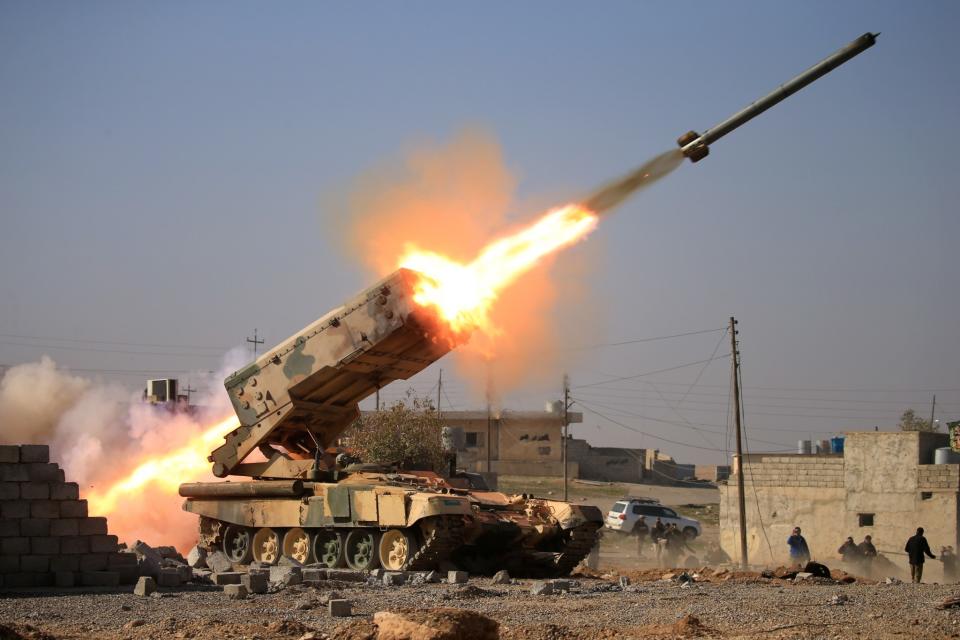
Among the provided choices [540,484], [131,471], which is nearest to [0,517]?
[131,471]

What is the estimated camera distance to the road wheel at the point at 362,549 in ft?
71.7

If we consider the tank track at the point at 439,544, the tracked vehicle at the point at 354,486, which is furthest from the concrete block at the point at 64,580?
the tank track at the point at 439,544

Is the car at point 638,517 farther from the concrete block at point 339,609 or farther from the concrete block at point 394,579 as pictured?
the concrete block at point 339,609

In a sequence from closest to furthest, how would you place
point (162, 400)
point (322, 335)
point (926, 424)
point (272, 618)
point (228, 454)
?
point (272, 618) → point (322, 335) → point (228, 454) → point (162, 400) → point (926, 424)

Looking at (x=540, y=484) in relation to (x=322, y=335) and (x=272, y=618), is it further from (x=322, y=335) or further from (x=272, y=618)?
(x=272, y=618)

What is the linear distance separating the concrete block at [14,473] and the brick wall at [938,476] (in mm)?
21283

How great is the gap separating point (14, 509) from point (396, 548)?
6.18 meters

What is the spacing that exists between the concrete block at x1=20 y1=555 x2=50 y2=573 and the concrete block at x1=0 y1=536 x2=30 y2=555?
3.9 inches

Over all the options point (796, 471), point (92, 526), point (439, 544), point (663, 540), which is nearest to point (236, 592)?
point (92, 526)

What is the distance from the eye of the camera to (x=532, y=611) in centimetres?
1490

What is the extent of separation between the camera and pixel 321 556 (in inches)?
904

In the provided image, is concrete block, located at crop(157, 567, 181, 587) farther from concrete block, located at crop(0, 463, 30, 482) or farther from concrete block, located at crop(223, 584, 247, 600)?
concrete block, located at crop(0, 463, 30, 482)

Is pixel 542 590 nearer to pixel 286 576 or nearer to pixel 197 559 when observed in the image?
pixel 286 576

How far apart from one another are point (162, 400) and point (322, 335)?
38.0 feet
